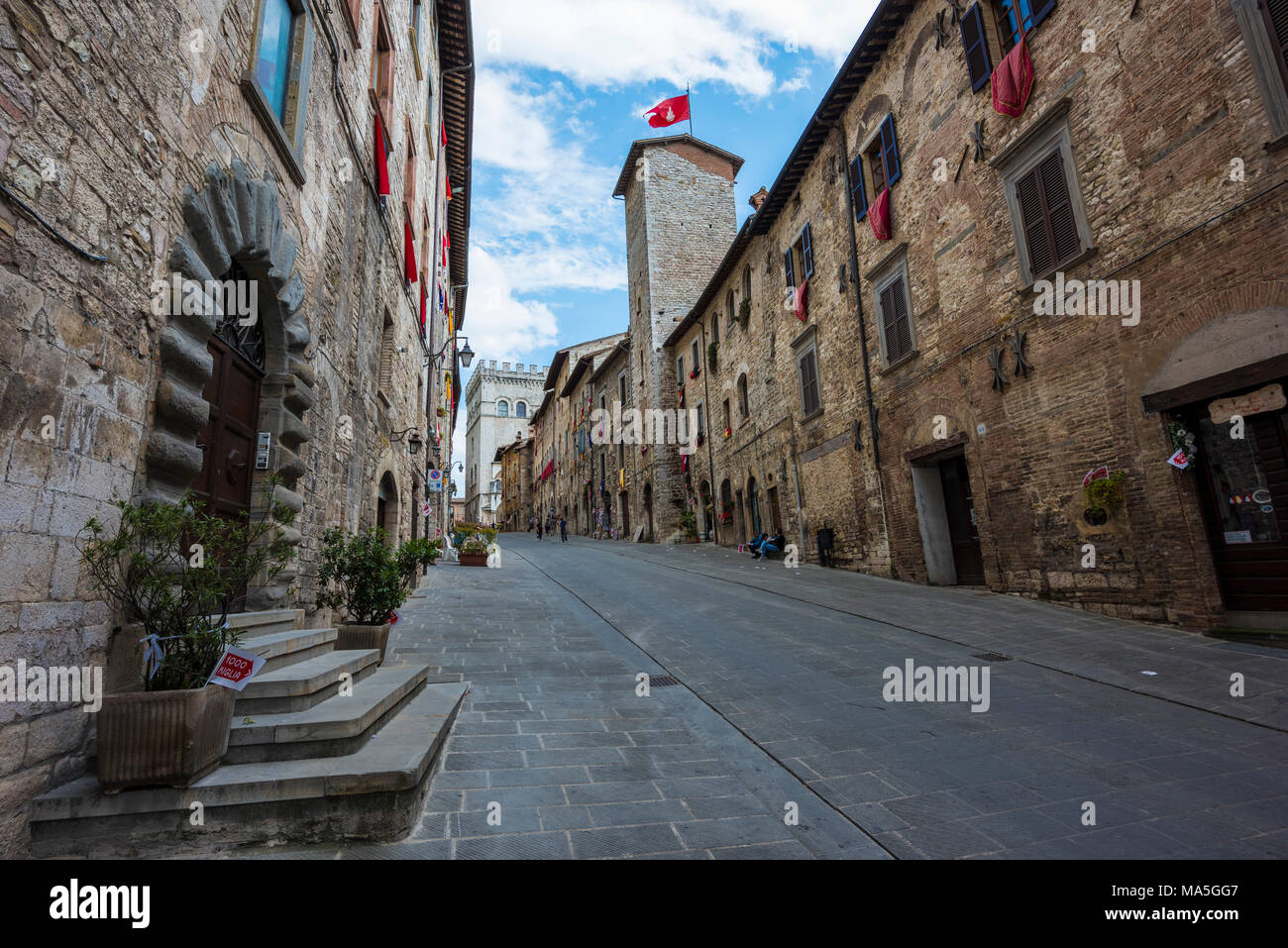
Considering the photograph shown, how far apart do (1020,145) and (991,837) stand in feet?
31.8

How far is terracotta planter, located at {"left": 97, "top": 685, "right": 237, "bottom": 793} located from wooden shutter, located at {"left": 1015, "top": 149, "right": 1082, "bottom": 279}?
33.1 ft

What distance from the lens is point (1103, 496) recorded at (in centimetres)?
780

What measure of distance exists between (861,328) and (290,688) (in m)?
12.7

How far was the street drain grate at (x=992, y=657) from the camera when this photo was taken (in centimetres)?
607

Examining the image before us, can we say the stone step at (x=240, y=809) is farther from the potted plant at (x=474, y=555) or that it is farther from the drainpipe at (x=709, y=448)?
the drainpipe at (x=709, y=448)

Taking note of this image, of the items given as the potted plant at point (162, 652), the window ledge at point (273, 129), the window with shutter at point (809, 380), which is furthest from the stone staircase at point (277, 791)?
the window with shutter at point (809, 380)

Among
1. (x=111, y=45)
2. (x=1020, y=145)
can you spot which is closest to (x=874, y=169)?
(x=1020, y=145)

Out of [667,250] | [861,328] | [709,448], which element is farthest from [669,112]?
[861,328]

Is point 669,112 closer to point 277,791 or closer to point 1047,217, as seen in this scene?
point 1047,217

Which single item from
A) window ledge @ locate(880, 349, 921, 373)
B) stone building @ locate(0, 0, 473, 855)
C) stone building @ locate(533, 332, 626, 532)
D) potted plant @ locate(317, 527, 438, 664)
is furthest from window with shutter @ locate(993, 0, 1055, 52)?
stone building @ locate(533, 332, 626, 532)

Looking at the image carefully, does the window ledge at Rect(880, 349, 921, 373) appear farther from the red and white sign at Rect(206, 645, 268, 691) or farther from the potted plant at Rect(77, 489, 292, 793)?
the red and white sign at Rect(206, 645, 268, 691)
